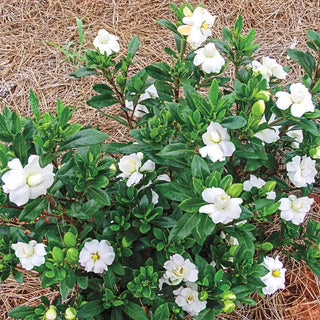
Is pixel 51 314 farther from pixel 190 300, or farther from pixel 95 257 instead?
Result: pixel 190 300

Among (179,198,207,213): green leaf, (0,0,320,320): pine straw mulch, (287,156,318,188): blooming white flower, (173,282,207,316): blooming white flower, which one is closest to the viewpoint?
(179,198,207,213): green leaf

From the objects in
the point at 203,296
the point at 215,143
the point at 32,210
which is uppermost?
the point at 215,143

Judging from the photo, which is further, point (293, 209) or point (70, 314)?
point (293, 209)

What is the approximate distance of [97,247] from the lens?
4.37ft

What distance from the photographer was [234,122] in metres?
1.25

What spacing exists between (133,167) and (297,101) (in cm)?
59

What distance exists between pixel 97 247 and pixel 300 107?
31.5 inches

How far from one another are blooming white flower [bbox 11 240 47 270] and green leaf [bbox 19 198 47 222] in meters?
0.13

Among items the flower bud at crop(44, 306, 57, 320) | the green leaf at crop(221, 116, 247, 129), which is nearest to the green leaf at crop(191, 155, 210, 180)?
the green leaf at crop(221, 116, 247, 129)

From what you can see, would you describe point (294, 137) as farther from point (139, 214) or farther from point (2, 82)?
point (2, 82)

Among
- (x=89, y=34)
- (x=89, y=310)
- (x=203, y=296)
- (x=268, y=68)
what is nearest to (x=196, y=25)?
(x=268, y=68)

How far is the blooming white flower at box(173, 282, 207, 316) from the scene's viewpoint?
1.38 m

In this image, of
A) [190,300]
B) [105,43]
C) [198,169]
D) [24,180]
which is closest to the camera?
[24,180]

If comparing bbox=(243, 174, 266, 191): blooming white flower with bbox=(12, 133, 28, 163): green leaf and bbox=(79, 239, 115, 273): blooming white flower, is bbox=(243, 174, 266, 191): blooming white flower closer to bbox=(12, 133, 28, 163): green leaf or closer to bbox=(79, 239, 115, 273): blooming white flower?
bbox=(79, 239, 115, 273): blooming white flower
